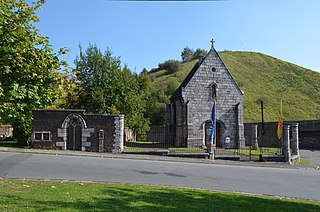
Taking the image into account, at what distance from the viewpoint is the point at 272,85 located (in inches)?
2906

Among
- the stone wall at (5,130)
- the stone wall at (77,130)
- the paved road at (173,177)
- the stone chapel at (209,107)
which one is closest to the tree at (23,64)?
the paved road at (173,177)

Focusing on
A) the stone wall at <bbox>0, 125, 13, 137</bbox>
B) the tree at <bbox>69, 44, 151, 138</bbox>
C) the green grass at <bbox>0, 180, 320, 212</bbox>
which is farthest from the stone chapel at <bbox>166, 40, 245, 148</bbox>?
the stone wall at <bbox>0, 125, 13, 137</bbox>

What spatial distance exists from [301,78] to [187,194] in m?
76.3

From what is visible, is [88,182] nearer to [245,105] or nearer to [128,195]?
[128,195]

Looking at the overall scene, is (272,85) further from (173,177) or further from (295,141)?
(173,177)

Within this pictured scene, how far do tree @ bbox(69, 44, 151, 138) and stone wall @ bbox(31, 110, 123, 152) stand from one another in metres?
10.3

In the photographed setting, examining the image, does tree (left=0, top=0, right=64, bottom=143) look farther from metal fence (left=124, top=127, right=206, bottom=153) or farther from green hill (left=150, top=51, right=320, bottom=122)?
green hill (left=150, top=51, right=320, bottom=122)

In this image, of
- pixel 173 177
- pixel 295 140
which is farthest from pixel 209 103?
pixel 173 177

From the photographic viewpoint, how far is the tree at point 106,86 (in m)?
34.8

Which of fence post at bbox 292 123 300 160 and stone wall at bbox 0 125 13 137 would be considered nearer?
fence post at bbox 292 123 300 160

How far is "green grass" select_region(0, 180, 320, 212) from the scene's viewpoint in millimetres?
7383

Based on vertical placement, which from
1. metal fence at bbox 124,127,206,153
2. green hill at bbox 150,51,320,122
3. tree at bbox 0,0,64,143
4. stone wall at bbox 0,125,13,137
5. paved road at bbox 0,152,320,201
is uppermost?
green hill at bbox 150,51,320,122

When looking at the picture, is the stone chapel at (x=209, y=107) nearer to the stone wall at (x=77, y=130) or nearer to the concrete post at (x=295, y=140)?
the concrete post at (x=295, y=140)

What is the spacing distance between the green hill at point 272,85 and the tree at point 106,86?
2855 centimetres
